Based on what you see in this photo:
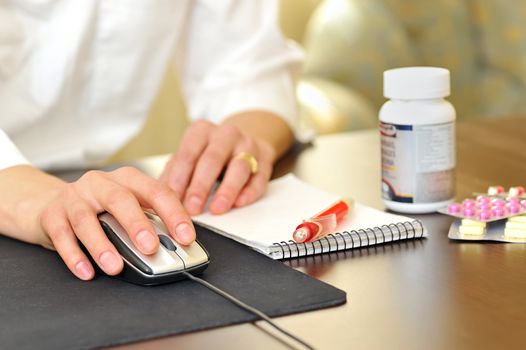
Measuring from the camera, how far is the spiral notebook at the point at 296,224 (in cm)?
85

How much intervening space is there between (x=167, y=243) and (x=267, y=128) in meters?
0.54

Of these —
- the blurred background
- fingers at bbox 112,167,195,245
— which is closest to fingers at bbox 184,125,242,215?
fingers at bbox 112,167,195,245

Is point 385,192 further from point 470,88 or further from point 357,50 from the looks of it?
point 470,88

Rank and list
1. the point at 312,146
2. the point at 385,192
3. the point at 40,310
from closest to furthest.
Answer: the point at 40,310, the point at 385,192, the point at 312,146

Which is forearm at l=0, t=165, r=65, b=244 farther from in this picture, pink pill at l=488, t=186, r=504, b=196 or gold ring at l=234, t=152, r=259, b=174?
pink pill at l=488, t=186, r=504, b=196

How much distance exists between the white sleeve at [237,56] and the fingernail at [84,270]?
64cm

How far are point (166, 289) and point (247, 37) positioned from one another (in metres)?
0.79

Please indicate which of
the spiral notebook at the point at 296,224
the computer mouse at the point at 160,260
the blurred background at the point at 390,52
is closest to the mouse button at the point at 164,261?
the computer mouse at the point at 160,260

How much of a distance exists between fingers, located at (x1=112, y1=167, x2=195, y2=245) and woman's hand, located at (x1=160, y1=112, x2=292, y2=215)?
5.1 inches

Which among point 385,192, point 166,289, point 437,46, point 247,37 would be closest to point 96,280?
point 166,289

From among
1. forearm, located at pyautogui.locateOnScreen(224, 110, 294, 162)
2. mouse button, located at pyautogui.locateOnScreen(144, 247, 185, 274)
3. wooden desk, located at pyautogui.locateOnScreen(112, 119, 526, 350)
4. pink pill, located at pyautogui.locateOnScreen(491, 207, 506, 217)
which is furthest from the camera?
forearm, located at pyautogui.locateOnScreen(224, 110, 294, 162)

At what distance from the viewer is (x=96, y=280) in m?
0.79

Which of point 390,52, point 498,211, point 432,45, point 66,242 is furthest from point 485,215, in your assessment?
point 432,45

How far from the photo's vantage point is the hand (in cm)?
100
